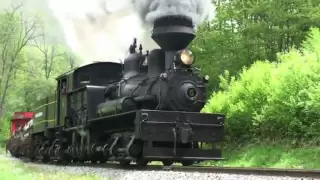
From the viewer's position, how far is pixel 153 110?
10.5 metres

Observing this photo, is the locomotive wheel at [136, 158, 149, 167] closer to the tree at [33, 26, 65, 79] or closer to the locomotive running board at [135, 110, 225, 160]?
the locomotive running board at [135, 110, 225, 160]

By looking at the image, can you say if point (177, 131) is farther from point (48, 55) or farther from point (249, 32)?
point (48, 55)

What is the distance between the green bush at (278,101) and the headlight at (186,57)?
3795 mm

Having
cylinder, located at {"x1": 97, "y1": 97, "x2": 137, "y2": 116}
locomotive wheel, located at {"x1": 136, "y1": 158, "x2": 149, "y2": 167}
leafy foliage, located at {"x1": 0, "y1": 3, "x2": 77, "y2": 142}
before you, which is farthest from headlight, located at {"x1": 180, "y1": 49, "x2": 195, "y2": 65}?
leafy foliage, located at {"x1": 0, "y1": 3, "x2": 77, "y2": 142}

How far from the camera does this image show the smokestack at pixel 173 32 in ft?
35.5

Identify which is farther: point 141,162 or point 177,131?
point 141,162

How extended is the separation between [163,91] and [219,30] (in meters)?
17.3

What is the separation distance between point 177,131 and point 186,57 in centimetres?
174

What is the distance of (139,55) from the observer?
40.5 ft

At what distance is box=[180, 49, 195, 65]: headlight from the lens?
10.7 metres

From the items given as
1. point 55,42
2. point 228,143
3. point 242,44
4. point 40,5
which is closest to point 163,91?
point 228,143

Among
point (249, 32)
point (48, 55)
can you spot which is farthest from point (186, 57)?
point (48, 55)

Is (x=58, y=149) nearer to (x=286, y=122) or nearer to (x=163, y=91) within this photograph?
(x=163, y=91)

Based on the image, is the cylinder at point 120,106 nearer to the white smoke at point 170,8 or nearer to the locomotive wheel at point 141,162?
the locomotive wheel at point 141,162
